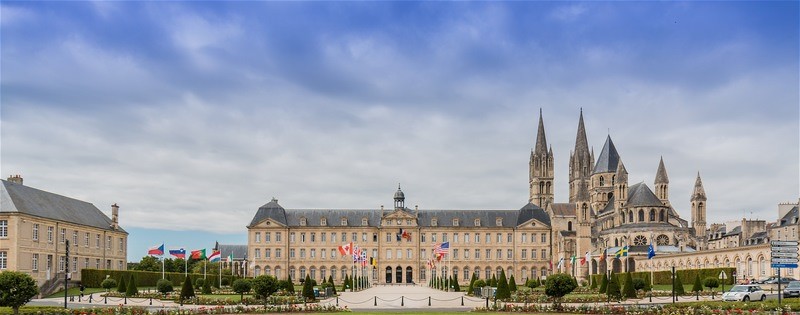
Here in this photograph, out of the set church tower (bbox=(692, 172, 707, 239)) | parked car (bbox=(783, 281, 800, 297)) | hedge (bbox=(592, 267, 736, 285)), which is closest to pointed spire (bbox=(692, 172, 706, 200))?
church tower (bbox=(692, 172, 707, 239))

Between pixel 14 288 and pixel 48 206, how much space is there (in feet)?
112

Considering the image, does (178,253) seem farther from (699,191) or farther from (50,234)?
(699,191)

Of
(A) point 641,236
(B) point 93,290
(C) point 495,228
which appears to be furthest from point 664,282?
(B) point 93,290

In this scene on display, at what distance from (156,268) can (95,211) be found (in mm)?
39575

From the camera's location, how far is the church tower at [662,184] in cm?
10950

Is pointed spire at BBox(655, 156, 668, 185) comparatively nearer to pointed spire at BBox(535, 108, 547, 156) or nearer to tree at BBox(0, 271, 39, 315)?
pointed spire at BBox(535, 108, 547, 156)

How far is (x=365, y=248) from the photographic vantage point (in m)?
107

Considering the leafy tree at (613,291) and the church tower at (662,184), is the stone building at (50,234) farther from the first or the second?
the church tower at (662,184)

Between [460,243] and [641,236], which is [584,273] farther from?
[460,243]

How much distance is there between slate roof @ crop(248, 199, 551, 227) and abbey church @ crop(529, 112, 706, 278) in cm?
393

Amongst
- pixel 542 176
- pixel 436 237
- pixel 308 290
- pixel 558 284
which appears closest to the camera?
pixel 558 284

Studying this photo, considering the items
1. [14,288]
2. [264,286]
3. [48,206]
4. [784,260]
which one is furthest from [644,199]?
[14,288]

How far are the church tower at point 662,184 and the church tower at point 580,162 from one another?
1713 centimetres

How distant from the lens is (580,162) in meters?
129
